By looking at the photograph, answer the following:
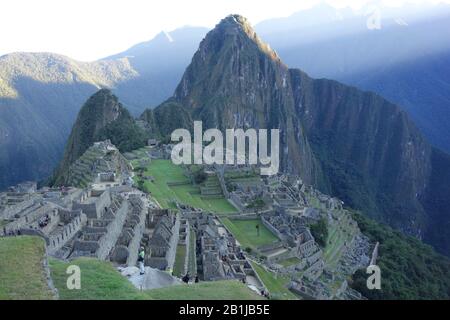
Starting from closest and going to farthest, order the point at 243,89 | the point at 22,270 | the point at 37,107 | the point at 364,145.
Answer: the point at 22,270 → the point at 243,89 → the point at 37,107 → the point at 364,145

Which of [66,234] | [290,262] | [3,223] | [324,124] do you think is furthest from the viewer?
[324,124]

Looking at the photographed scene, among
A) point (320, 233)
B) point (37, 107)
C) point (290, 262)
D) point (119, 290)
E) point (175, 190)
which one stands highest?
point (37, 107)

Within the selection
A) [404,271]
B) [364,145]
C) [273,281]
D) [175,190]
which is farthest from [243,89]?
[273,281]

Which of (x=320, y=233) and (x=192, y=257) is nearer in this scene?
(x=192, y=257)

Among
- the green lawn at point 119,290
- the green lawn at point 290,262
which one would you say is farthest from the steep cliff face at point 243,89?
the green lawn at point 119,290

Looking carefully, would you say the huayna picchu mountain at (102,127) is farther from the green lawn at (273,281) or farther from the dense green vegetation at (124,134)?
the green lawn at (273,281)

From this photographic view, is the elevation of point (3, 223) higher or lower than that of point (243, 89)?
lower

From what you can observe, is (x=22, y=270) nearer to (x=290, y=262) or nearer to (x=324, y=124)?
(x=290, y=262)

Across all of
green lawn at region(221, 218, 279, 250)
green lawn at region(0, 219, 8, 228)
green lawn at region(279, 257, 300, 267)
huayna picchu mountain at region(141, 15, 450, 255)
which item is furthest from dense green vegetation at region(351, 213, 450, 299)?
huayna picchu mountain at region(141, 15, 450, 255)
